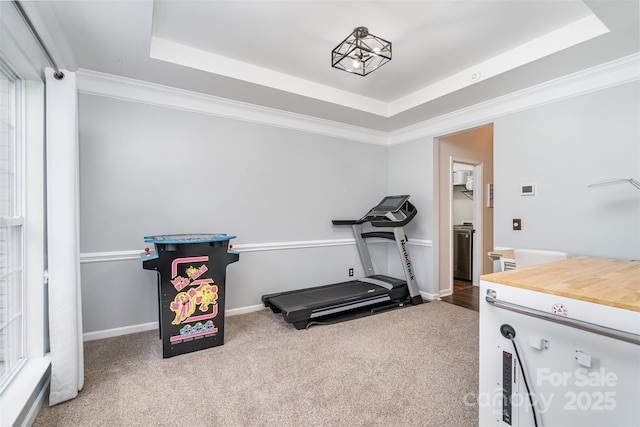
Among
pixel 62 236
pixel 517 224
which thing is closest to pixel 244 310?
pixel 62 236

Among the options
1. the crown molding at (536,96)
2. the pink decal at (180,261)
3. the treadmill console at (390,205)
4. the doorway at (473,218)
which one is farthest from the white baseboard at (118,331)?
the crown molding at (536,96)

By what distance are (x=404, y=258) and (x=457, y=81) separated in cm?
218

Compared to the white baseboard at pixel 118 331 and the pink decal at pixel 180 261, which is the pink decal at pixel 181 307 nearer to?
the pink decal at pixel 180 261

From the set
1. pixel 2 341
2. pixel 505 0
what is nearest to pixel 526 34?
pixel 505 0

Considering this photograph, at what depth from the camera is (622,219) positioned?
8.25 ft

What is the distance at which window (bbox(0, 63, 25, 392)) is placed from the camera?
1.76 metres

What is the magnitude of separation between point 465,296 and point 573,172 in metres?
2.22

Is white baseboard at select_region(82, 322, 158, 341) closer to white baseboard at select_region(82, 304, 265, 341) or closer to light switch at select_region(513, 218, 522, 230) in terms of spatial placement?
white baseboard at select_region(82, 304, 265, 341)

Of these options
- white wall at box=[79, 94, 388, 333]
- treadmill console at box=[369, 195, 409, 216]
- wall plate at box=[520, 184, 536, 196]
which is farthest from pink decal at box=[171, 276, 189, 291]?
wall plate at box=[520, 184, 536, 196]

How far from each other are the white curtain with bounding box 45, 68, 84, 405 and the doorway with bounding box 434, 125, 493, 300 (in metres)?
4.01

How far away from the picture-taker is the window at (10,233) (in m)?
1.76

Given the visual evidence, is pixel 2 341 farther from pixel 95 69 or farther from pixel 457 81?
pixel 457 81

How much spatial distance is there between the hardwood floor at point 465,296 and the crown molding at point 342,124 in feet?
7.61

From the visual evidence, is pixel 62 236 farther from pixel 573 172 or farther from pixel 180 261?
pixel 573 172
